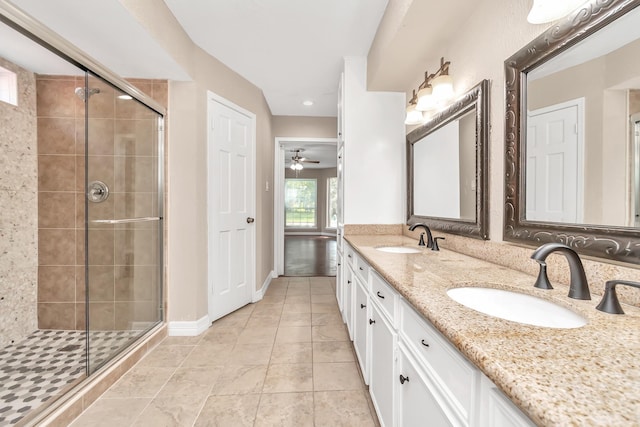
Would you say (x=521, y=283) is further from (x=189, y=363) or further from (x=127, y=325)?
(x=127, y=325)

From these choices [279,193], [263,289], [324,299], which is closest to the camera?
[324,299]

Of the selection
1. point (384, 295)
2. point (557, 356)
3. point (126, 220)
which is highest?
point (126, 220)

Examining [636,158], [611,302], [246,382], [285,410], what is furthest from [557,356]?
[246,382]

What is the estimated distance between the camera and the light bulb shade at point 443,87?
1655 mm

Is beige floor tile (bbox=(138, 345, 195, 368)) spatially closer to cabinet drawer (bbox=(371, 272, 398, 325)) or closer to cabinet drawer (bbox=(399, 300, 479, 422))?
cabinet drawer (bbox=(371, 272, 398, 325))

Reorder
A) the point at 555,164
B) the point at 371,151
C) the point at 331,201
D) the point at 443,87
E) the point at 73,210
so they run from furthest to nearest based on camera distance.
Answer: the point at 331,201 < the point at 371,151 < the point at 73,210 < the point at 443,87 < the point at 555,164

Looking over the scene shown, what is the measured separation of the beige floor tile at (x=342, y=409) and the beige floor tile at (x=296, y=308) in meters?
1.29

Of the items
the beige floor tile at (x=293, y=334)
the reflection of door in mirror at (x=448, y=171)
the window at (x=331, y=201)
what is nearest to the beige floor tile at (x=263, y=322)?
the beige floor tile at (x=293, y=334)

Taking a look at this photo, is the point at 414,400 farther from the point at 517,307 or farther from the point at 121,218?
the point at 121,218

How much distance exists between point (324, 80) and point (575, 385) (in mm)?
3125

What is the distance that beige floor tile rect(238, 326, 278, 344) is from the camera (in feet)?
7.30

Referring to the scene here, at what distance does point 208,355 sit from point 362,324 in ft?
3.92

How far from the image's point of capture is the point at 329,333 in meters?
2.37

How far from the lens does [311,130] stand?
4.16 m
